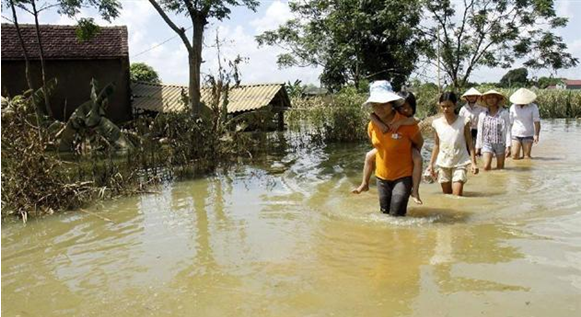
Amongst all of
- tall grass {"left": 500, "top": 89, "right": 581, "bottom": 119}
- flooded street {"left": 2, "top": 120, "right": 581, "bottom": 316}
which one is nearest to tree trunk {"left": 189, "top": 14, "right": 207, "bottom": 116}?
flooded street {"left": 2, "top": 120, "right": 581, "bottom": 316}

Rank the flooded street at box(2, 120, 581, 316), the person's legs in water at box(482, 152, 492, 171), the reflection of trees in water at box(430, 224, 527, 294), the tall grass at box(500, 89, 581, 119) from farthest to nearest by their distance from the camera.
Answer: the tall grass at box(500, 89, 581, 119), the person's legs in water at box(482, 152, 492, 171), the reflection of trees in water at box(430, 224, 527, 294), the flooded street at box(2, 120, 581, 316)

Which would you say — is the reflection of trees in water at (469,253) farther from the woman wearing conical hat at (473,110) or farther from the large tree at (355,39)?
the large tree at (355,39)

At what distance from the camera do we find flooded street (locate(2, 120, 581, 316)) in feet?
13.5

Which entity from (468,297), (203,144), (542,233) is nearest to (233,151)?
(203,144)

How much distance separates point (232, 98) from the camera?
885 inches

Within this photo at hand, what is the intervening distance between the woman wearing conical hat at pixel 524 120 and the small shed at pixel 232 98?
10668mm

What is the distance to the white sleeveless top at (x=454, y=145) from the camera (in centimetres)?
725

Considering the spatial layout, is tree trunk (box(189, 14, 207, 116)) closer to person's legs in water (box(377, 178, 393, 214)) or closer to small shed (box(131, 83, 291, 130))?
small shed (box(131, 83, 291, 130))

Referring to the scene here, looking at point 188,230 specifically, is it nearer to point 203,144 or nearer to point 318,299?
point 318,299

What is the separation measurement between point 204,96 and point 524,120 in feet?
45.7

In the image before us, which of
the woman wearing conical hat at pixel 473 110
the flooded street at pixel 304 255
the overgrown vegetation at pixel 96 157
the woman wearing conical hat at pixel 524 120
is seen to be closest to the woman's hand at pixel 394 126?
the flooded street at pixel 304 255

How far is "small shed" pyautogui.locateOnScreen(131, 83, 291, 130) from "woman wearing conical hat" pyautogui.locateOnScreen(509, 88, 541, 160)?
35.0ft

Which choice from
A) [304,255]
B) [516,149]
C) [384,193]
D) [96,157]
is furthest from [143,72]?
[304,255]

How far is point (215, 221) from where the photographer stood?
7.00 m
